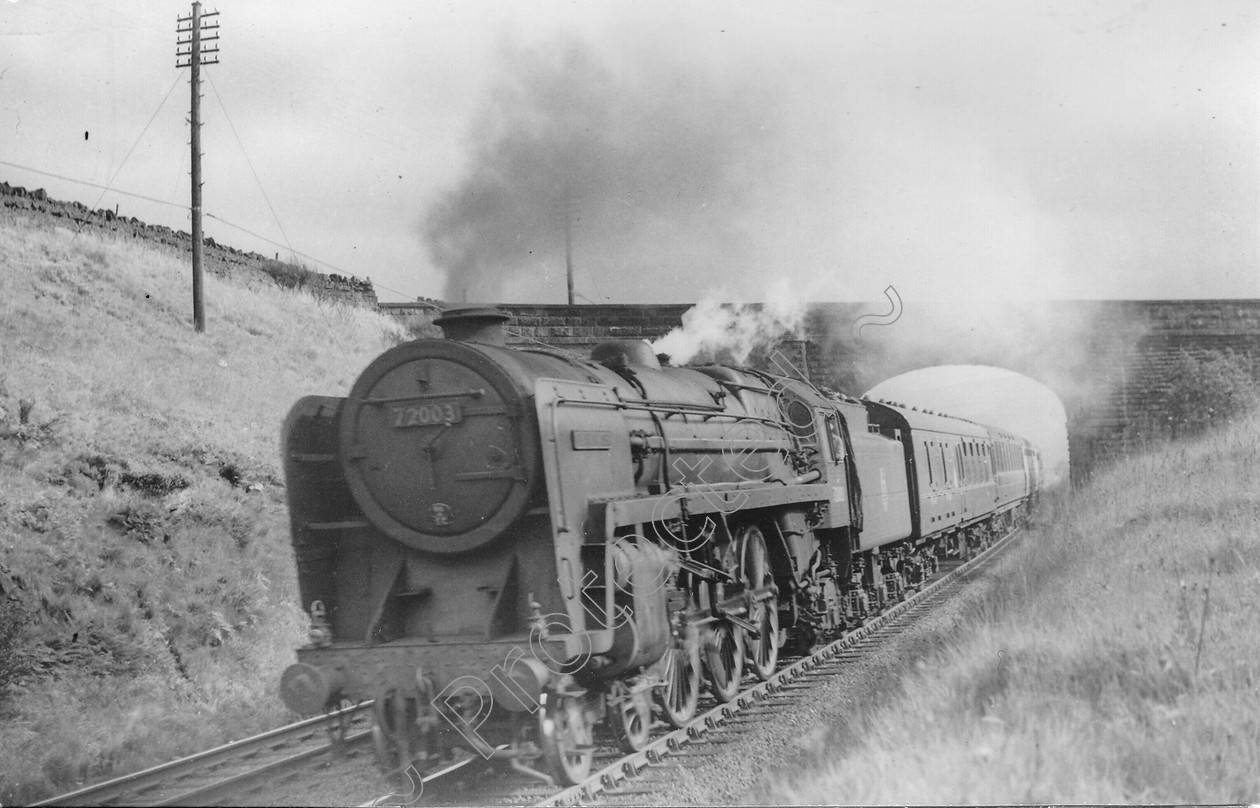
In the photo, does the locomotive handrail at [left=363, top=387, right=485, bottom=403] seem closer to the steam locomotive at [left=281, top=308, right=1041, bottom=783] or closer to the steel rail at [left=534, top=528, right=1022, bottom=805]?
the steam locomotive at [left=281, top=308, right=1041, bottom=783]

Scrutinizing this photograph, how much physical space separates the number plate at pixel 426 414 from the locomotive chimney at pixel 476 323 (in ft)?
2.13

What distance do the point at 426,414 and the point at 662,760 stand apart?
2.64m

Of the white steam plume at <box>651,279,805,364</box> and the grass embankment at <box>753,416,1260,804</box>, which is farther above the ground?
the white steam plume at <box>651,279,805,364</box>

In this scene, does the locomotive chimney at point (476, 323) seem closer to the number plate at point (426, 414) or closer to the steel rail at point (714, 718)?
the number plate at point (426, 414)

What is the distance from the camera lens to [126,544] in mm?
9641

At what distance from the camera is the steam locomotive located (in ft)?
18.2

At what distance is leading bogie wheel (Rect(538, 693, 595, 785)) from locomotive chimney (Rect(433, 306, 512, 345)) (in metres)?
2.31

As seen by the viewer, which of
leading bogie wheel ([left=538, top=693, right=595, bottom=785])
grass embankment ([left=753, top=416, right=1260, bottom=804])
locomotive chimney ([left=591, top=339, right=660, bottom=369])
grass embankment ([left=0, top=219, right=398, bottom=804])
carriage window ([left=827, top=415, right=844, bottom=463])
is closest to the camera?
grass embankment ([left=753, top=416, right=1260, bottom=804])

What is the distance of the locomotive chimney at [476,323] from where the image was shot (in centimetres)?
646

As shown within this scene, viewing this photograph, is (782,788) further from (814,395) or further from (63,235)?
(63,235)

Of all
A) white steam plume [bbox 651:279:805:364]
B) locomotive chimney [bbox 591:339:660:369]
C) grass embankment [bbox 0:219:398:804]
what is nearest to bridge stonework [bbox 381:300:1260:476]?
white steam plume [bbox 651:279:805:364]

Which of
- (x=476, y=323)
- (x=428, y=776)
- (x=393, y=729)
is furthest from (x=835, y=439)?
(x=393, y=729)

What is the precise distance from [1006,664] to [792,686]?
249cm

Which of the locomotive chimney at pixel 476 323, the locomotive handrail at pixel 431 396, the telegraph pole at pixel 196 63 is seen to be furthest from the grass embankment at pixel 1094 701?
the telegraph pole at pixel 196 63
